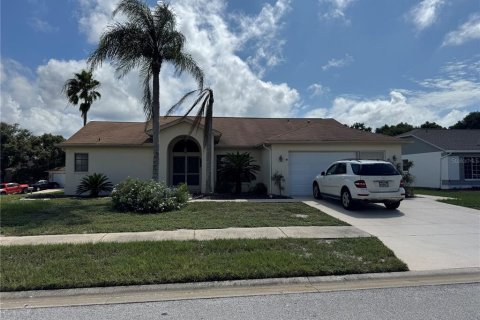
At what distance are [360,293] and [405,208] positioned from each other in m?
8.78

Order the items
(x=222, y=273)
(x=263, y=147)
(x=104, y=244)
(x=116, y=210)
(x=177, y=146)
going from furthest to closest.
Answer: (x=177, y=146) < (x=263, y=147) < (x=116, y=210) < (x=104, y=244) < (x=222, y=273)

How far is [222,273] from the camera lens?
536cm

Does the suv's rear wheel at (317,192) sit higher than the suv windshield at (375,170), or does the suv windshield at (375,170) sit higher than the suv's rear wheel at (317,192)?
the suv windshield at (375,170)

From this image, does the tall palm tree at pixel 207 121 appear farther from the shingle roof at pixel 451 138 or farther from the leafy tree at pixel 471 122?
the leafy tree at pixel 471 122

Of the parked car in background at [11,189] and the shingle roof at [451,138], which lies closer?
the shingle roof at [451,138]

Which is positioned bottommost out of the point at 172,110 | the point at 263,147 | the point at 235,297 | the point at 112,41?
the point at 235,297

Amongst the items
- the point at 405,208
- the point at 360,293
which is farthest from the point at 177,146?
the point at 360,293

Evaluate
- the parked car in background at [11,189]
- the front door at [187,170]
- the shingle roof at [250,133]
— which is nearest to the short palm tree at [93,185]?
the shingle roof at [250,133]

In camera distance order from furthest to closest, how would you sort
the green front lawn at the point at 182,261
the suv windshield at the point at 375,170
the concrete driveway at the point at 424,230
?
the suv windshield at the point at 375,170 < the concrete driveway at the point at 424,230 < the green front lawn at the point at 182,261

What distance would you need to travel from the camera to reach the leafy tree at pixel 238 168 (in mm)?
17578

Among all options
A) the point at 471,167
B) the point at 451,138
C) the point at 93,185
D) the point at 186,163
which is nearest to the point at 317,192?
the point at 186,163

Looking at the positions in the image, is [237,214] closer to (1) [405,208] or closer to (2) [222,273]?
(2) [222,273]

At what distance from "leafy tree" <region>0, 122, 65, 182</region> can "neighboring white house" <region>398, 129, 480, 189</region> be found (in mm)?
40576

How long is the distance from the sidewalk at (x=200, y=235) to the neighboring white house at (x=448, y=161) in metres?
20.9
